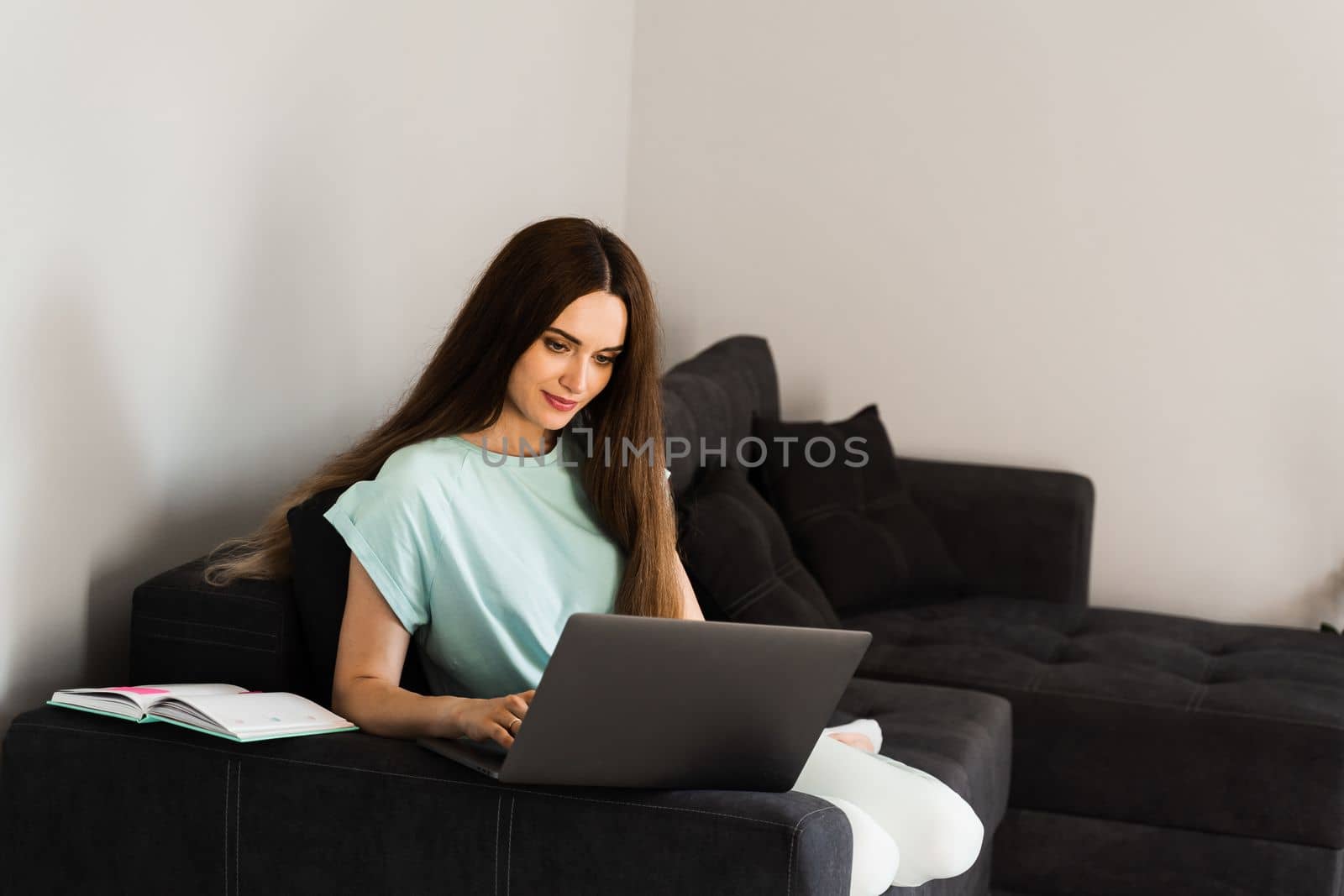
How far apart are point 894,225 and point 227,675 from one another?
2.51 meters

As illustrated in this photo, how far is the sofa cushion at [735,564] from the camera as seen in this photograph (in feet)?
9.12

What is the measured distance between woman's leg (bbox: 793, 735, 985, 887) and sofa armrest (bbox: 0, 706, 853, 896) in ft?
1.07

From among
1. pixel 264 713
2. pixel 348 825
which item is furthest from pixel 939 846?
pixel 264 713

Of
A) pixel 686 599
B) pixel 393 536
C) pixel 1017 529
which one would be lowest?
pixel 1017 529

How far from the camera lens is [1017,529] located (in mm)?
3576

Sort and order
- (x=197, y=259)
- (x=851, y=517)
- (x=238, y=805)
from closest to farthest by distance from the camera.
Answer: (x=238, y=805) < (x=197, y=259) < (x=851, y=517)

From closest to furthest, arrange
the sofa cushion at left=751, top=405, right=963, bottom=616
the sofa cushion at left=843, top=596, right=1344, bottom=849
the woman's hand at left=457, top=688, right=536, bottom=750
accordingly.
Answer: the woman's hand at left=457, top=688, right=536, bottom=750, the sofa cushion at left=843, top=596, right=1344, bottom=849, the sofa cushion at left=751, top=405, right=963, bottom=616

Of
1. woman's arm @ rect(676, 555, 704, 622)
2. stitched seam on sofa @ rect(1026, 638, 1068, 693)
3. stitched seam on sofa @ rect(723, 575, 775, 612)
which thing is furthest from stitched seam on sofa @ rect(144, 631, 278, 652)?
stitched seam on sofa @ rect(1026, 638, 1068, 693)

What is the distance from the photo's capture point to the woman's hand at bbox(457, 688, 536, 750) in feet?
5.35

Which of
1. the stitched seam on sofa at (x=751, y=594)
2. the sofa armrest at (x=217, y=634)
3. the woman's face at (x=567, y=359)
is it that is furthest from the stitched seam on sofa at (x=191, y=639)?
the stitched seam on sofa at (x=751, y=594)

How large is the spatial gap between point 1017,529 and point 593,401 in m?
1.78

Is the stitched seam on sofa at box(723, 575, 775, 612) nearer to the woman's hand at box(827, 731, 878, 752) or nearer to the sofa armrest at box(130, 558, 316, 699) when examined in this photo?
the woman's hand at box(827, 731, 878, 752)

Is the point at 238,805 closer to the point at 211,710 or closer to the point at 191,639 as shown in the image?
the point at 211,710

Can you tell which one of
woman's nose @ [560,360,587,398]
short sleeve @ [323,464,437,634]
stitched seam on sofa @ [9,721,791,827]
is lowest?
stitched seam on sofa @ [9,721,791,827]
